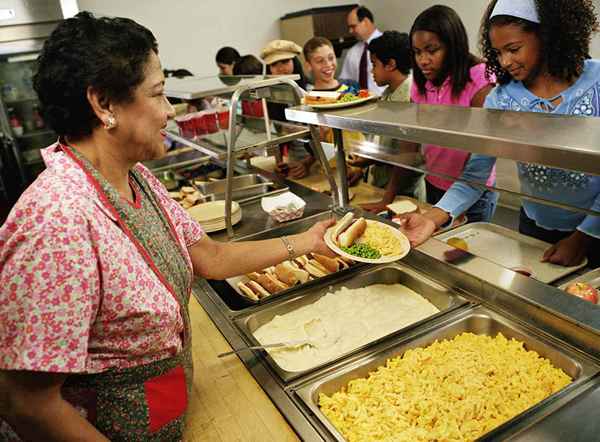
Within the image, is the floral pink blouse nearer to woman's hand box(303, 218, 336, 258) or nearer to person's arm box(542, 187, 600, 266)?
woman's hand box(303, 218, 336, 258)

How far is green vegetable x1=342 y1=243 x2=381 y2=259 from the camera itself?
4.88 feet

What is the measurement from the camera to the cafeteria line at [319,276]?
857 millimetres

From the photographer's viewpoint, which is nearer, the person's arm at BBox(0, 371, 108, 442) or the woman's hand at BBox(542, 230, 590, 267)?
the person's arm at BBox(0, 371, 108, 442)

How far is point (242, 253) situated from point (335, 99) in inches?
26.8

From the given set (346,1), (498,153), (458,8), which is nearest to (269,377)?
(498,153)

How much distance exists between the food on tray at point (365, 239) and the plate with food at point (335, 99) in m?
0.43

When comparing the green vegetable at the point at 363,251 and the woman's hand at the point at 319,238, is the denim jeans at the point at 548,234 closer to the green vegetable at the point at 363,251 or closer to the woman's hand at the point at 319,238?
the green vegetable at the point at 363,251

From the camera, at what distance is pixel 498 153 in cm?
98

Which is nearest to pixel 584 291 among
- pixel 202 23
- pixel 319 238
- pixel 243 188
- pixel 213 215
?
pixel 319 238

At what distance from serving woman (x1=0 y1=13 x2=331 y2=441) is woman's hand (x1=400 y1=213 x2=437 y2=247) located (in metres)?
0.88

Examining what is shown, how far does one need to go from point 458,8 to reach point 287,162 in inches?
140

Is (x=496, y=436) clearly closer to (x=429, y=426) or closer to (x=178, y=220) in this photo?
(x=429, y=426)

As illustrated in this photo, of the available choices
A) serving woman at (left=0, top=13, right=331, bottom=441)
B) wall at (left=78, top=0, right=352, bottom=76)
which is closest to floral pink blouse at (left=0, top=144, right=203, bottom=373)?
serving woman at (left=0, top=13, right=331, bottom=441)

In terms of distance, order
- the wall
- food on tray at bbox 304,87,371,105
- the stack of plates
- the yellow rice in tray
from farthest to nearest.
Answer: the wall
the stack of plates
food on tray at bbox 304,87,371,105
the yellow rice in tray
